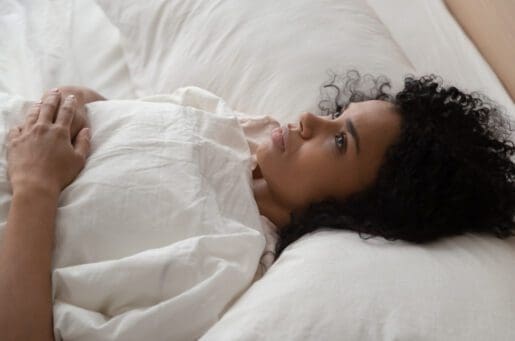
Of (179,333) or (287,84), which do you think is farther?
(287,84)

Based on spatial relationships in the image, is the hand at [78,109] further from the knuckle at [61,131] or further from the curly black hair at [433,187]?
the curly black hair at [433,187]

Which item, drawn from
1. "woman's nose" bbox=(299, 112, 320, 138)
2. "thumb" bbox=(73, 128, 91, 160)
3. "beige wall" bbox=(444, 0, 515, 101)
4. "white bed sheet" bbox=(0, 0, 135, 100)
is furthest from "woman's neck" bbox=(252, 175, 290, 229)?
"beige wall" bbox=(444, 0, 515, 101)

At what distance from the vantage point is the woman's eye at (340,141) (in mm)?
965

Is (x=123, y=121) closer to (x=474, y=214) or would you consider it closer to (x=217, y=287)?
(x=217, y=287)

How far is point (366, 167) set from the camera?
0.96 metres

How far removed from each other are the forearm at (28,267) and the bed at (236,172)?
2 cm

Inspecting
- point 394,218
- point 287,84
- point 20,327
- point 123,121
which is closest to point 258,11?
point 287,84

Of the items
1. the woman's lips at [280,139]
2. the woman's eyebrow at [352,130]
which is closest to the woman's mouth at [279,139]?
the woman's lips at [280,139]

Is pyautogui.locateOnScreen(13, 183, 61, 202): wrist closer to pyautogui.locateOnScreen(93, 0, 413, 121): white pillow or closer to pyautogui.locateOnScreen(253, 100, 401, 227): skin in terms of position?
pyautogui.locateOnScreen(253, 100, 401, 227): skin

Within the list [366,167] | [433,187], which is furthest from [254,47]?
[433,187]

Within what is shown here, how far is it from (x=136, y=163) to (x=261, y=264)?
0.24m

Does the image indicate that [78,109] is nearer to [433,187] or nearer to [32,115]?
[32,115]

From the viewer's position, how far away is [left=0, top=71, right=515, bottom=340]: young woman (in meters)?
0.85

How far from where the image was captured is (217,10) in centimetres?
130
